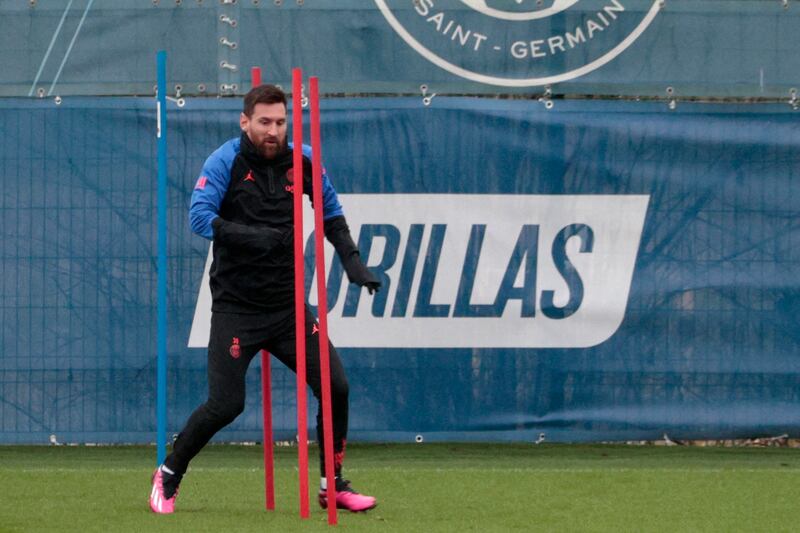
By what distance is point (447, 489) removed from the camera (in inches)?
293

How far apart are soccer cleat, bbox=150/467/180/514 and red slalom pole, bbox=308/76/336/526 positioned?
660mm

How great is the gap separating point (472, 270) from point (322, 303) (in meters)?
3.44

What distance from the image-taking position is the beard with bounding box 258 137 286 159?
20.2 ft

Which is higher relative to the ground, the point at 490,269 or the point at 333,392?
the point at 490,269

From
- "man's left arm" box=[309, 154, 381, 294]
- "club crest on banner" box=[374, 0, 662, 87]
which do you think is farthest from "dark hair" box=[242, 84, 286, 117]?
"club crest on banner" box=[374, 0, 662, 87]

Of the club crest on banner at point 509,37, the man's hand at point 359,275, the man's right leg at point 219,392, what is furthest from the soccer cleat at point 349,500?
the club crest on banner at point 509,37

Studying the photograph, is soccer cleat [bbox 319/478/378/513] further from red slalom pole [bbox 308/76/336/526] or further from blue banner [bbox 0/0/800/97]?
blue banner [bbox 0/0/800/97]

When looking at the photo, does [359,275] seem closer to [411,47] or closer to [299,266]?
[299,266]

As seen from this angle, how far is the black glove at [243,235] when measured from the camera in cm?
596

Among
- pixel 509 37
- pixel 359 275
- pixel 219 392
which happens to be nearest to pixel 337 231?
pixel 359 275

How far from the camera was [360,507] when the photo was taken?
6.43 metres

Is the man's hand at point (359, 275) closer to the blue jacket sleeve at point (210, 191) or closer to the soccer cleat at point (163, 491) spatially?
the blue jacket sleeve at point (210, 191)

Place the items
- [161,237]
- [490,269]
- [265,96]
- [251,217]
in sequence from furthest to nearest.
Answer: [490,269] → [161,237] → [251,217] → [265,96]

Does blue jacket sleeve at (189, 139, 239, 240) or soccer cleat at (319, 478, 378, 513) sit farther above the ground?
blue jacket sleeve at (189, 139, 239, 240)
